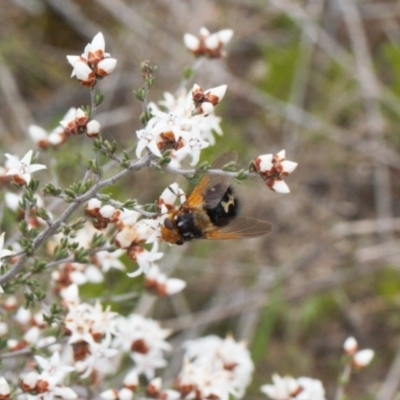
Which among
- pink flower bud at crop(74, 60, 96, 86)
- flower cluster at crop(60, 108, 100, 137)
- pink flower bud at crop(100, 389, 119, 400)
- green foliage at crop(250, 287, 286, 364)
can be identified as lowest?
pink flower bud at crop(100, 389, 119, 400)

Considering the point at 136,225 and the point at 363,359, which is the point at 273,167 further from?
the point at 363,359

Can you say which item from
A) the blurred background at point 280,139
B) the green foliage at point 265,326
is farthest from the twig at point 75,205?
the green foliage at point 265,326

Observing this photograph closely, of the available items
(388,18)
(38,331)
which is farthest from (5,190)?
(388,18)

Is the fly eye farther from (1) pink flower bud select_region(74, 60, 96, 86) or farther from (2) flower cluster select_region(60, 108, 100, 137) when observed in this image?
(1) pink flower bud select_region(74, 60, 96, 86)

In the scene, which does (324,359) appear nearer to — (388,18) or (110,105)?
(110,105)

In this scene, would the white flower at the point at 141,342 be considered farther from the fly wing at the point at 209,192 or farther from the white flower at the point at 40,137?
the white flower at the point at 40,137

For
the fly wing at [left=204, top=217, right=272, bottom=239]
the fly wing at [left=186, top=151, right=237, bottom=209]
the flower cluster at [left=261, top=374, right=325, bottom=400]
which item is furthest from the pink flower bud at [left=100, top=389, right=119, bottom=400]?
the fly wing at [left=186, top=151, right=237, bottom=209]
